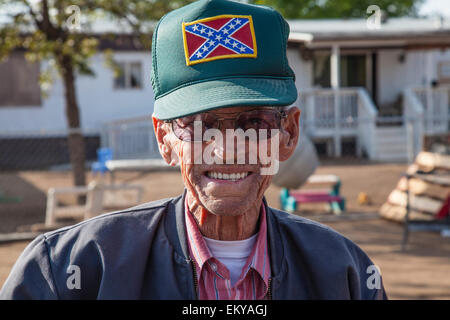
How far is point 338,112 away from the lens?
18.6 m

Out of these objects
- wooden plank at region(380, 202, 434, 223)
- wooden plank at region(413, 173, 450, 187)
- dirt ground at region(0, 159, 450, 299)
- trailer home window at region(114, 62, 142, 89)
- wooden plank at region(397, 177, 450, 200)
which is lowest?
dirt ground at region(0, 159, 450, 299)

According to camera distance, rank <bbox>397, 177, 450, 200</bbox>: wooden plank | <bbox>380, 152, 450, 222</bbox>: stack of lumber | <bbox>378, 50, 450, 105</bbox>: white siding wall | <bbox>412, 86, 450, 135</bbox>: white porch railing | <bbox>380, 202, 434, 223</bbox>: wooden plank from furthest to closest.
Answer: <bbox>378, 50, 450, 105</bbox>: white siding wall → <bbox>412, 86, 450, 135</bbox>: white porch railing → <bbox>397, 177, 450, 200</bbox>: wooden plank → <bbox>380, 202, 434, 223</bbox>: wooden plank → <bbox>380, 152, 450, 222</bbox>: stack of lumber

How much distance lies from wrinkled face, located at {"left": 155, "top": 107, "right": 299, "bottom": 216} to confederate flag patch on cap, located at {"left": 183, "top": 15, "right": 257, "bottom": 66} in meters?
0.16

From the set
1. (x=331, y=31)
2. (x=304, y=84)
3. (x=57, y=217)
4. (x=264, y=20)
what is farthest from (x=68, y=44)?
(x=304, y=84)

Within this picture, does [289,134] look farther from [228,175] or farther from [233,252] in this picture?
[233,252]

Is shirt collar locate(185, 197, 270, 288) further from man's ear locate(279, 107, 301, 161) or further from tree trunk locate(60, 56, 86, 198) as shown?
tree trunk locate(60, 56, 86, 198)

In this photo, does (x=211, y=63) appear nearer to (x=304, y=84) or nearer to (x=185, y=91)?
(x=185, y=91)

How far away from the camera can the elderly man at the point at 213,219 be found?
5.24ft

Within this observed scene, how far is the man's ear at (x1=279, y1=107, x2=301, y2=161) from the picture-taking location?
1832 millimetres

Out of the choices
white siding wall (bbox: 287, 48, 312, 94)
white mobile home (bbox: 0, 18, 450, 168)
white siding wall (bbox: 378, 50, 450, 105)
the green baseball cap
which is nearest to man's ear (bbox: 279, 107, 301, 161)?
the green baseball cap

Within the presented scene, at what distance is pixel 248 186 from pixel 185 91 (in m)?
0.33

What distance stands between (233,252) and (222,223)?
0.10m

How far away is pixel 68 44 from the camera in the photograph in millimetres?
10312
